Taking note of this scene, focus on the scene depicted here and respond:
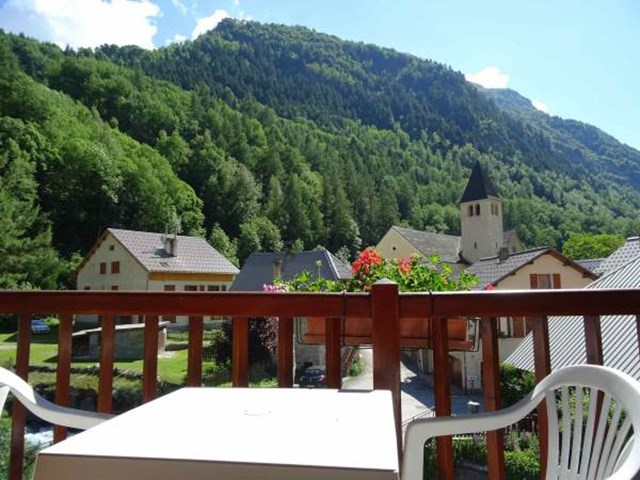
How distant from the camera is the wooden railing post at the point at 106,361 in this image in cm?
162

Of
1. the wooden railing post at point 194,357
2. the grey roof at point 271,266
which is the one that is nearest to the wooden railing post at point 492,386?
the wooden railing post at point 194,357

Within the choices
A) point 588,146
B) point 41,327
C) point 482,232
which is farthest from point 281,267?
point 588,146

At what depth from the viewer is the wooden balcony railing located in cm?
150

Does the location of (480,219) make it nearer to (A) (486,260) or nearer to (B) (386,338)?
(A) (486,260)

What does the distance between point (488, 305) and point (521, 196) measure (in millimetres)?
65401

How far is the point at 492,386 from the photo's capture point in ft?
4.92

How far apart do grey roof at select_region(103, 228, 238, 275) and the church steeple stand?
16021 millimetres

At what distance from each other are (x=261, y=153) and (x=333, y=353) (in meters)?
49.7

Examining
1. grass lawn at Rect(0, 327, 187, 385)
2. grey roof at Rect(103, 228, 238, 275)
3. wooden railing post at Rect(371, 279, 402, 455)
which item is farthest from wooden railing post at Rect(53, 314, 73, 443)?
grey roof at Rect(103, 228, 238, 275)

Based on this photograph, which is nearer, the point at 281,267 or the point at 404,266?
the point at 404,266

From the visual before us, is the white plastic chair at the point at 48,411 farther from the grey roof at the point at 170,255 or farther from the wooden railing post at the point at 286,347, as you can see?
the grey roof at the point at 170,255

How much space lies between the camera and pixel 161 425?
872 mm

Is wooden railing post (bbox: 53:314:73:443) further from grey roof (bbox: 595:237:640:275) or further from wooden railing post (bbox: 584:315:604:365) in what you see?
grey roof (bbox: 595:237:640:275)

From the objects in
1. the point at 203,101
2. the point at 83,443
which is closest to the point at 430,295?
the point at 83,443
